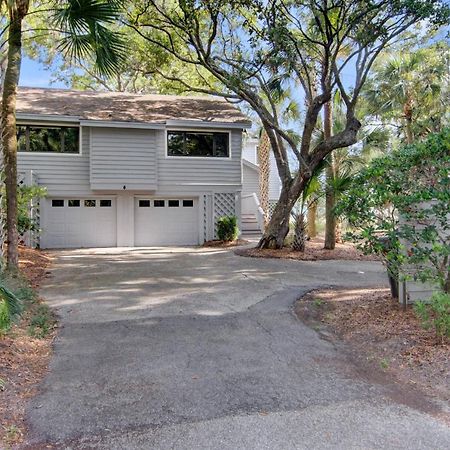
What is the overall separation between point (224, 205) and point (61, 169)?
6.14m

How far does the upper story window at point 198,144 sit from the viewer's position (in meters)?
15.7

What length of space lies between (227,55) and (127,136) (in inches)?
184

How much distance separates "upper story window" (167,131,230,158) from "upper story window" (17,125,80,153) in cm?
346

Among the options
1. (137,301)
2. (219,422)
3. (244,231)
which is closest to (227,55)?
(244,231)

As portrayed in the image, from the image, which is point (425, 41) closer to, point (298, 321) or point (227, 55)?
point (227, 55)

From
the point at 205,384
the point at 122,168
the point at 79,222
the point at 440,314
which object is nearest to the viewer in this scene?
the point at 205,384

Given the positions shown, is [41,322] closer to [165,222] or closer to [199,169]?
[165,222]

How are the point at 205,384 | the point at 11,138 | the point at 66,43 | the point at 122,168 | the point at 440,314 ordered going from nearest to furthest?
the point at 205,384 < the point at 440,314 < the point at 66,43 < the point at 11,138 < the point at 122,168

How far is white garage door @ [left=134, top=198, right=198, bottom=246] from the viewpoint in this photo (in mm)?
15633

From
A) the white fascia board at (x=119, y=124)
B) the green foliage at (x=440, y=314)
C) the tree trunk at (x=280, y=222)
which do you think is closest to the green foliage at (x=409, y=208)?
the green foliage at (x=440, y=314)

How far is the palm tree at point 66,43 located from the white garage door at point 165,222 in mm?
7308

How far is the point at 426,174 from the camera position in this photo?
16.1 ft

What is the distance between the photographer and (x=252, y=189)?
24266 mm

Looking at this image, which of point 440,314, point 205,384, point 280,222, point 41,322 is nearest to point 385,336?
point 440,314
